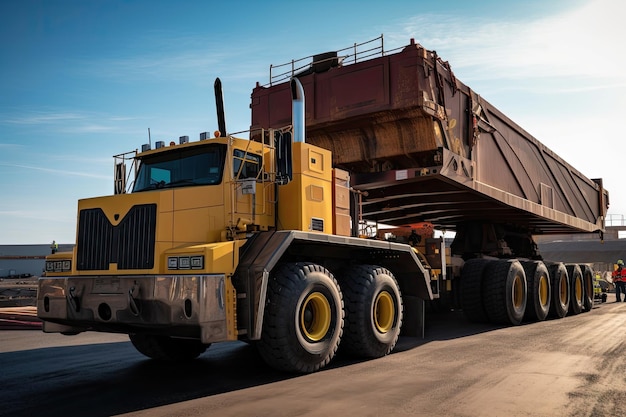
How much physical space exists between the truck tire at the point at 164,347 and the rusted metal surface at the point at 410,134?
3.75 m

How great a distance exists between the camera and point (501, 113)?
11977 mm

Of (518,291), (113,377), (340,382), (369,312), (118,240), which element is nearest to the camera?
(340,382)

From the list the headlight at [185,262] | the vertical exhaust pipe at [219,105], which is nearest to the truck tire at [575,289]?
the vertical exhaust pipe at [219,105]

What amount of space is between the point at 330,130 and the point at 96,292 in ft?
16.5

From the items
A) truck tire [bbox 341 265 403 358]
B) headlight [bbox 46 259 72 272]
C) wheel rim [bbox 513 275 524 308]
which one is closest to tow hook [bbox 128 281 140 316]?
headlight [bbox 46 259 72 272]

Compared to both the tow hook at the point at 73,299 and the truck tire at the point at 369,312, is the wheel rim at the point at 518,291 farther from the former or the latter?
the tow hook at the point at 73,299

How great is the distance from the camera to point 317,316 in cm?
668

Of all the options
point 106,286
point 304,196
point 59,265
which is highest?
point 304,196

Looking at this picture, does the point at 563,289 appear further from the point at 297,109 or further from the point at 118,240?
the point at 118,240

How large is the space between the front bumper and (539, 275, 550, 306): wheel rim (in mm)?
9137

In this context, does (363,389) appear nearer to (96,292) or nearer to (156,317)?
(156,317)

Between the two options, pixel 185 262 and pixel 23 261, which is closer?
pixel 185 262

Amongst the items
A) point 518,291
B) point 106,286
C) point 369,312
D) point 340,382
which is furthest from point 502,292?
point 106,286

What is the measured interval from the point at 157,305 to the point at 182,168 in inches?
74.0
